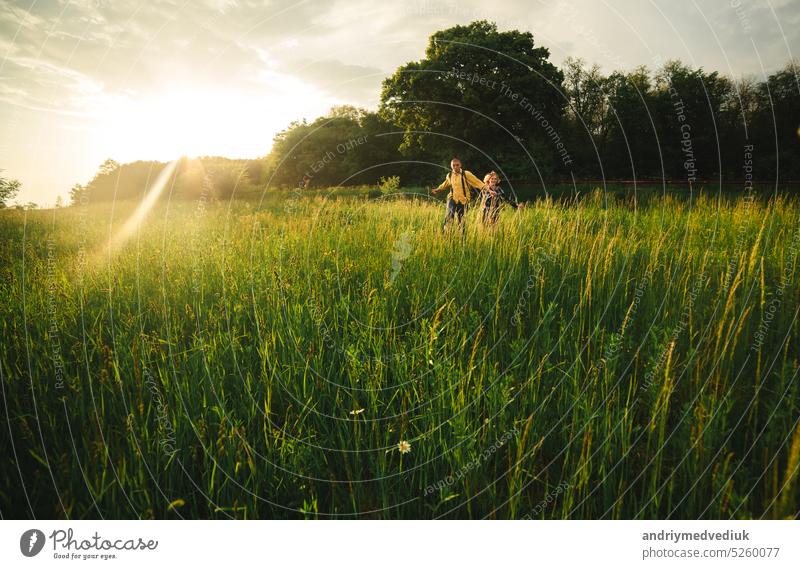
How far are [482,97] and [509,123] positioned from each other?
229 centimetres

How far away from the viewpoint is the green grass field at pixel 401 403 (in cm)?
154

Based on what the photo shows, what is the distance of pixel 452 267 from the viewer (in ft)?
12.2

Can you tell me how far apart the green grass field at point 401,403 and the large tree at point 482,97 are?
15.7 meters

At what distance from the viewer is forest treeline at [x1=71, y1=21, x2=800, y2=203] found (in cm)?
1730

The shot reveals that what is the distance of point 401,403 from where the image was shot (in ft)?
6.03

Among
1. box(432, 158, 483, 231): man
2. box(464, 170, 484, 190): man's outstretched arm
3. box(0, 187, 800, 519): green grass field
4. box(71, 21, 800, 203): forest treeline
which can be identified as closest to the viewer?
box(0, 187, 800, 519): green grass field

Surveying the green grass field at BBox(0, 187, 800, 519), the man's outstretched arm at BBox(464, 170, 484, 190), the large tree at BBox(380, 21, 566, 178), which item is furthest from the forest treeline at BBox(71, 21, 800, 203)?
the green grass field at BBox(0, 187, 800, 519)

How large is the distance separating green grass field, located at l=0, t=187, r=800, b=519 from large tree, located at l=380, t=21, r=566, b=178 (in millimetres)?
15704

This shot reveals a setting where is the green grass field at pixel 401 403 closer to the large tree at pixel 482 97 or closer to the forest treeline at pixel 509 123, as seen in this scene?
the forest treeline at pixel 509 123

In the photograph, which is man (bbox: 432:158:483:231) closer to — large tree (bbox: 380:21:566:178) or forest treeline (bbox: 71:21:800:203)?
forest treeline (bbox: 71:21:800:203)
